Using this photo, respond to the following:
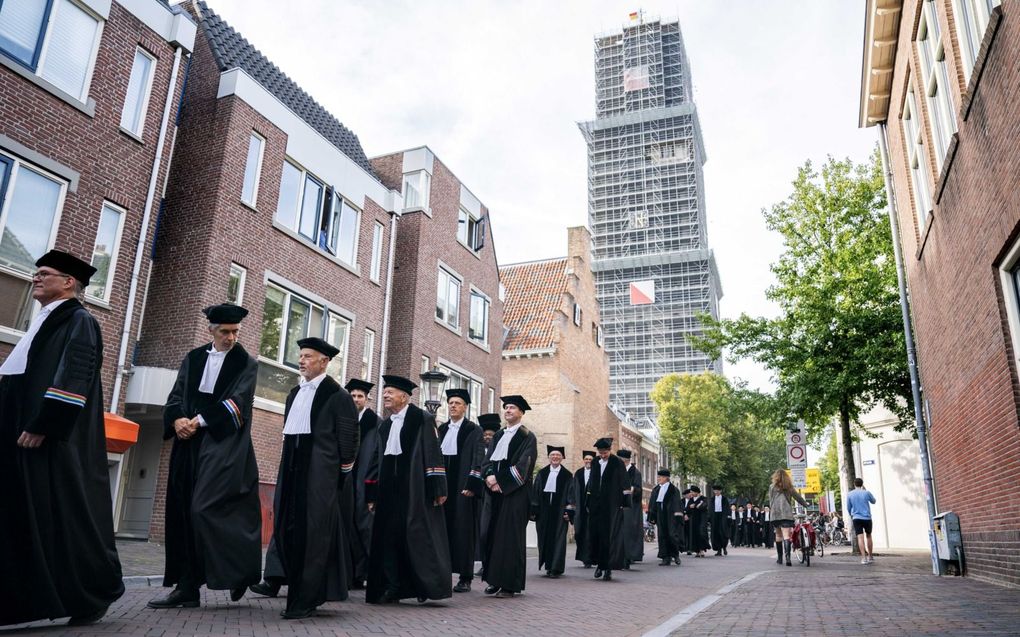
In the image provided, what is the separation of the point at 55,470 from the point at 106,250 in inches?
401

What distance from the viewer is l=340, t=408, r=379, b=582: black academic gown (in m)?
8.20

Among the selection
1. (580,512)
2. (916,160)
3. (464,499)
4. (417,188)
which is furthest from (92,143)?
(916,160)

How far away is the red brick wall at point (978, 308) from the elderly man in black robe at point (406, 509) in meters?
6.37

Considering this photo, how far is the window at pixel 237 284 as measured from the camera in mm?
16234

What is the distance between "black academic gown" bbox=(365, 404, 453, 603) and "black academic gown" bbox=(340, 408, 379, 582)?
0.44 metres

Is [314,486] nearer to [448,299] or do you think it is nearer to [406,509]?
[406,509]

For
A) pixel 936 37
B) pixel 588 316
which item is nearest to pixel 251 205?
pixel 936 37

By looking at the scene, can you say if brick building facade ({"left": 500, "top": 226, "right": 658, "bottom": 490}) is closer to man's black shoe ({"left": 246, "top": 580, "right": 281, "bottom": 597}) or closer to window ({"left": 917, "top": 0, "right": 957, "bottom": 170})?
window ({"left": 917, "top": 0, "right": 957, "bottom": 170})

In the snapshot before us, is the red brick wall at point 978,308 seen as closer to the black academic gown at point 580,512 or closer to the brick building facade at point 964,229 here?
the brick building facade at point 964,229

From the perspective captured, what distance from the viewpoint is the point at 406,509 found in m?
7.43

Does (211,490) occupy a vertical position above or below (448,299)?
below

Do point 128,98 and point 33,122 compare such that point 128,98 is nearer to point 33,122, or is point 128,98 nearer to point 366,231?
point 33,122

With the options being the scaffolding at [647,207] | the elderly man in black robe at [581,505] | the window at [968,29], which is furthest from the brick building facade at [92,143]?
the scaffolding at [647,207]

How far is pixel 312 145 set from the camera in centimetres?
1917
